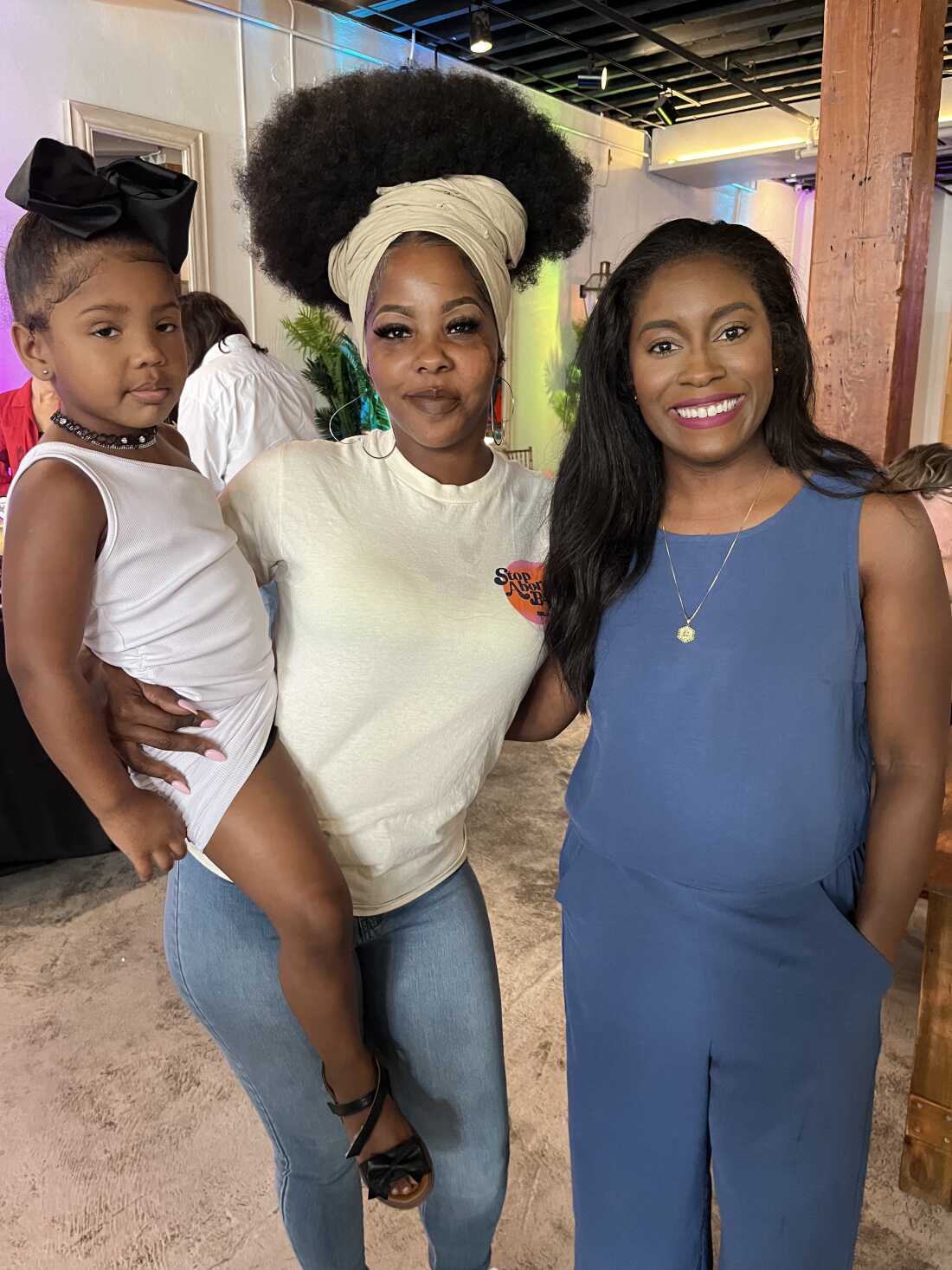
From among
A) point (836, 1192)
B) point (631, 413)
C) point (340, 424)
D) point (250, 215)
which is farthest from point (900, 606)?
point (340, 424)

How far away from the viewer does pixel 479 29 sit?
6078 mm

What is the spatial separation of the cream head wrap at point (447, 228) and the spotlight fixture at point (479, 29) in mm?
5692

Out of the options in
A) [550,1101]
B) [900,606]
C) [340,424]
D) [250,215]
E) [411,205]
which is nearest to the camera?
[900,606]

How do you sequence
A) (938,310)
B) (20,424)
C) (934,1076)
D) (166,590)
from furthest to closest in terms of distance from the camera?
(938,310), (20,424), (934,1076), (166,590)

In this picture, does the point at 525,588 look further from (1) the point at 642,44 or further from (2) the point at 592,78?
(1) the point at 642,44

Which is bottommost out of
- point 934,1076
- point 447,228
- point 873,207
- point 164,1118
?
point 164,1118

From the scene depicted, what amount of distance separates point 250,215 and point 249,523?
573mm

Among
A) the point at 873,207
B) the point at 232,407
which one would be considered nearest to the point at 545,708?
the point at 873,207

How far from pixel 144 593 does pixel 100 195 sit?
1.62ft

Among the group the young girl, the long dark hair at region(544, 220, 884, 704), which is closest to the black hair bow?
the young girl

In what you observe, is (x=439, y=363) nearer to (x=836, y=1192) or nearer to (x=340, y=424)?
(x=836, y=1192)

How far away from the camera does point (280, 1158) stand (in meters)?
1.35

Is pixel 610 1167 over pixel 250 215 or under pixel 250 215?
under

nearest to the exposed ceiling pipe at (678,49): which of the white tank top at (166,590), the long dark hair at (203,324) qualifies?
the long dark hair at (203,324)
